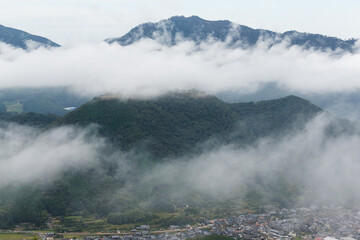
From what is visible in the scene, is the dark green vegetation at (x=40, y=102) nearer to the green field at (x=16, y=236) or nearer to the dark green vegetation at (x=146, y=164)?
the dark green vegetation at (x=146, y=164)

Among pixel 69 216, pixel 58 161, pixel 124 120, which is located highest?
pixel 124 120

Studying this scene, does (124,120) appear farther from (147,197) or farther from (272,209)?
(272,209)

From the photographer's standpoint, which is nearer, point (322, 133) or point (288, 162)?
point (288, 162)

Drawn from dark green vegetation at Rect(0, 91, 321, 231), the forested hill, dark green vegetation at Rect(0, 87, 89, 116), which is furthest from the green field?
dark green vegetation at Rect(0, 87, 89, 116)

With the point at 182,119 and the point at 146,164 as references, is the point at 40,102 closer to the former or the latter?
the point at 182,119

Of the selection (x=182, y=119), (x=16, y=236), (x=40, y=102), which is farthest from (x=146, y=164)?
(x=40, y=102)

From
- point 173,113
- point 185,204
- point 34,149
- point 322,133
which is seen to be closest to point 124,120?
point 173,113

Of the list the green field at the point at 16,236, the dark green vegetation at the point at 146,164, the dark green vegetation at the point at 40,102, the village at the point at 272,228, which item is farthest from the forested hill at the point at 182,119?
the dark green vegetation at the point at 40,102
